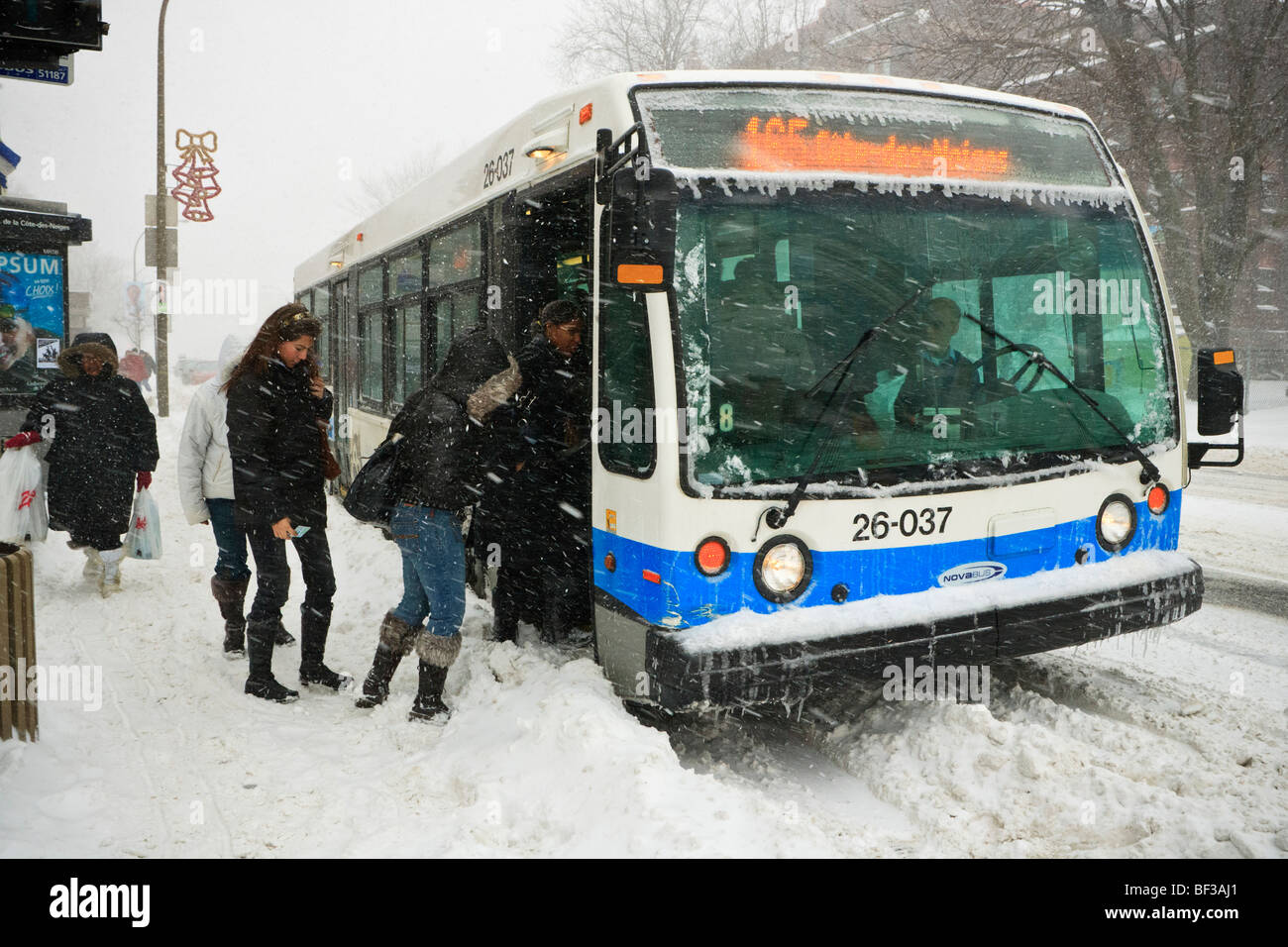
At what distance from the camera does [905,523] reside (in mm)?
4176

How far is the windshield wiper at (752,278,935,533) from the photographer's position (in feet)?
12.9

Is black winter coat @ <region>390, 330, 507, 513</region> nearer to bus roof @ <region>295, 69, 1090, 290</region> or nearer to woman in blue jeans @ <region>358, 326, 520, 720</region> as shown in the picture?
woman in blue jeans @ <region>358, 326, 520, 720</region>

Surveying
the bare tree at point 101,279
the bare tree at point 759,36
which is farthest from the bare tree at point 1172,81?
the bare tree at point 101,279

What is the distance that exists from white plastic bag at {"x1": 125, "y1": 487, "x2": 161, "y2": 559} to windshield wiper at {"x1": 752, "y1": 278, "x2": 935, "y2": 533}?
5505mm

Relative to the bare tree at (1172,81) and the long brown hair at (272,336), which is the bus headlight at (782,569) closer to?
the long brown hair at (272,336)

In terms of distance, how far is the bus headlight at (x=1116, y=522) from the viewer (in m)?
4.64

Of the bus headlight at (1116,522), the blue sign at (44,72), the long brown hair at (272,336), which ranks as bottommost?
the bus headlight at (1116,522)

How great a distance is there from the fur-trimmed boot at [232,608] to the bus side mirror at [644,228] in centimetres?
344

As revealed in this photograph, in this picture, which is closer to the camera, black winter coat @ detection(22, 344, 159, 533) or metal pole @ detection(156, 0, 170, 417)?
black winter coat @ detection(22, 344, 159, 533)

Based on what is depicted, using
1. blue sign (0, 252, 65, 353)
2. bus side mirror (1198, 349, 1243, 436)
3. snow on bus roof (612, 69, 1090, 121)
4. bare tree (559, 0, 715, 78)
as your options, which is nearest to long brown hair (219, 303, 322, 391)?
snow on bus roof (612, 69, 1090, 121)

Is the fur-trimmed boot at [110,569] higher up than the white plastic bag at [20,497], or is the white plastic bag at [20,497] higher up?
the white plastic bag at [20,497]
